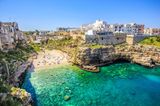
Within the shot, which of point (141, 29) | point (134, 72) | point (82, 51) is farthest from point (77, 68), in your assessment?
point (141, 29)

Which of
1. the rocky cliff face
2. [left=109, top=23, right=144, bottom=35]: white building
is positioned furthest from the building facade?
the rocky cliff face

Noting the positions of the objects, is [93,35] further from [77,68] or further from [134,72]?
[134,72]

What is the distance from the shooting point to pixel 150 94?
42.2 meters

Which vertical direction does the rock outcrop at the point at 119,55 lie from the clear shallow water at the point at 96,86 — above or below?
above

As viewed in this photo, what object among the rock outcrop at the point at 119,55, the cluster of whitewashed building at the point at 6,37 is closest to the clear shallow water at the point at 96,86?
the rock outcrop at the point at 119,55

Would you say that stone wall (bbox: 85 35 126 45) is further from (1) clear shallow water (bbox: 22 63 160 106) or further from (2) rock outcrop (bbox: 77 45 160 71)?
(1) clear shallow water (bbox: 22 63 160 106)

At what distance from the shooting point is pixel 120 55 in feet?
247

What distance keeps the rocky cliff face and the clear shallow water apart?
13.7ft

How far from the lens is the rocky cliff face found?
6744 centimetres

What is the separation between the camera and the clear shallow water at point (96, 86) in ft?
123

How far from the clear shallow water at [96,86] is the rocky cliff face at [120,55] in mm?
4171

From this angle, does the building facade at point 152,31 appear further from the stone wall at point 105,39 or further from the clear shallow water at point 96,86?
the clear shallow water at point 96,86

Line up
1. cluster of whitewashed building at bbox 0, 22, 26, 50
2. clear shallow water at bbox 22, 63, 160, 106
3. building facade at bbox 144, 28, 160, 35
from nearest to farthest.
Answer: clear shallow water at bbox 22, 63, 160, 106 → cluster of whitewashed building at bbox 0, 22, 26, 50 → building facade at bbox 144, 28, 160, 35

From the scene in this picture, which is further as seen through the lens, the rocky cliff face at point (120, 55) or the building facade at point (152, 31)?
the building facade at point (152, 31)
